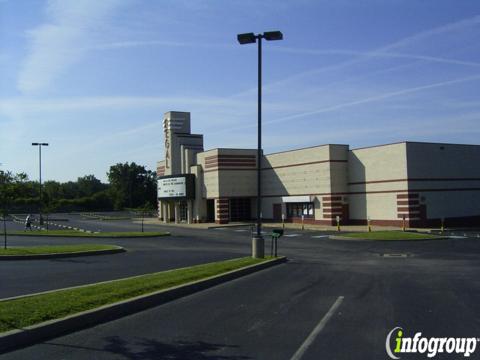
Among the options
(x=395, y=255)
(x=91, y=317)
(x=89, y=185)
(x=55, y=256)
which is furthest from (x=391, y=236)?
(x=89, y=185)

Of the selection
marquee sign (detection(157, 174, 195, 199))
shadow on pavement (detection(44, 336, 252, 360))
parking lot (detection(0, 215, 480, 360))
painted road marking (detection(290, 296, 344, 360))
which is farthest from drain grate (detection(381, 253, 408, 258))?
marquee sign (detection(157, 174, 195, 199))

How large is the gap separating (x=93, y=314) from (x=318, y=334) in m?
3.85

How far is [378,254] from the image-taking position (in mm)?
23188

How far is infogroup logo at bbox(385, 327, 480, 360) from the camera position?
289 inches

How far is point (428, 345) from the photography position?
7672mm

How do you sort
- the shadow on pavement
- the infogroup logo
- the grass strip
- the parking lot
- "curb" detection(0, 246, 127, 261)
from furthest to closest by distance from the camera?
"curb" detection(0, 246, 127, 261)
the grass strip
the parking lot
the infogroup logo
the shadow on pavement

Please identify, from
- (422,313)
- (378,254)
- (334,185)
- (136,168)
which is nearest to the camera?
(422,313)

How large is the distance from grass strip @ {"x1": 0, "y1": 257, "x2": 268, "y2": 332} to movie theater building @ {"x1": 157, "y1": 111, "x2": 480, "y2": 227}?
2806 cm

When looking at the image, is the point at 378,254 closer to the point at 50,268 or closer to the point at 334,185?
the point at 50,268

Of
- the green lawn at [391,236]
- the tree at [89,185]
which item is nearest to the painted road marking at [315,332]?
the green lawn at [391,236]

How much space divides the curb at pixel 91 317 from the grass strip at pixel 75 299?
9.7 inches

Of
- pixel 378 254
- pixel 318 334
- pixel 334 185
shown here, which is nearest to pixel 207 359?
pixel 318 334

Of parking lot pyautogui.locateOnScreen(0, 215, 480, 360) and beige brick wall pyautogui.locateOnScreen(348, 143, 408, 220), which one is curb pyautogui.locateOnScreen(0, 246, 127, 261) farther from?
beige brick wall pyautogui.locateOnScreen(348, 143, 408, 220)

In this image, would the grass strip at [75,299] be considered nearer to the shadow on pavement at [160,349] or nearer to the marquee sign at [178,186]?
the shadow on pavement at [160,349]
